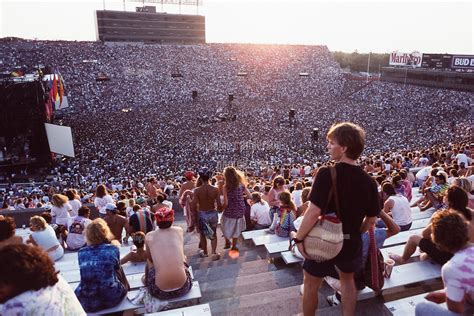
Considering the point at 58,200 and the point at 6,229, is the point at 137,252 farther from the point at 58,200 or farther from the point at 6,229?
the point at 58,200

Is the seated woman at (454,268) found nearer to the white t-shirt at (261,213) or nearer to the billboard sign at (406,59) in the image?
the white t-shirt at (261,213)

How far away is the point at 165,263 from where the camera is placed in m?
3.05

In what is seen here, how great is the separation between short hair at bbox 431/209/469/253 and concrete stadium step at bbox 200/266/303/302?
163 cm

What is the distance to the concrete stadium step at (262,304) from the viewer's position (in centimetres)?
288

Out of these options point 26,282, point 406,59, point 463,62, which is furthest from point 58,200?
point 406,59

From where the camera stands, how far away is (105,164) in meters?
17.9

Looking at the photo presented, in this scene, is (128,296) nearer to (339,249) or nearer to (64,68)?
(339,249)

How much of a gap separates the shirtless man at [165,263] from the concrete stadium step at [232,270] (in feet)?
2.27

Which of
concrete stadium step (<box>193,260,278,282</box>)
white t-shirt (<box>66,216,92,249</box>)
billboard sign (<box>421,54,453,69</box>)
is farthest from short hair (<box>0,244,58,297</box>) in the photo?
billboard sign (<box>421,54,453,69</box>)

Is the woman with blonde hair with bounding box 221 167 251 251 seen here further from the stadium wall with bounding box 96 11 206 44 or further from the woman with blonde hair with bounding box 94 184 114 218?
the stadium wall with bounding box 96 11 206 44

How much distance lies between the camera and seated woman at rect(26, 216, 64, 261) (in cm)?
383

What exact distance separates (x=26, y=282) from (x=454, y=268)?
2.34 metres

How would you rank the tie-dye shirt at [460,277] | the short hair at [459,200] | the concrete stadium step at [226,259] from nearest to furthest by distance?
the tie-dye shirt at [460,277] < the short hair at [459,200] < the concrete stadium step at [226,259]

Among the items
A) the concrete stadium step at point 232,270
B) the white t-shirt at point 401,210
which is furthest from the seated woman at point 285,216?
the white t-shirt at point 401,210
